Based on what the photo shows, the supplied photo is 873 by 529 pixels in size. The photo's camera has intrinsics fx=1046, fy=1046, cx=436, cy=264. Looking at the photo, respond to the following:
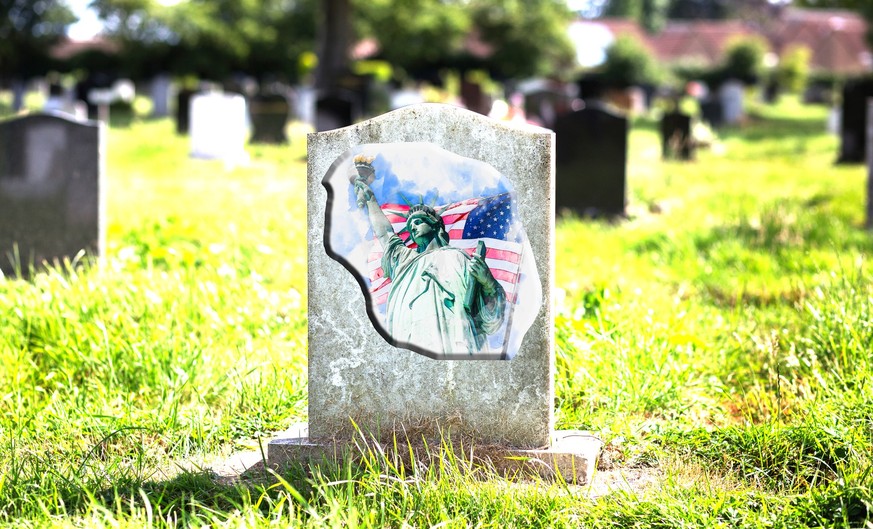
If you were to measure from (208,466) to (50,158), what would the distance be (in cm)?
335

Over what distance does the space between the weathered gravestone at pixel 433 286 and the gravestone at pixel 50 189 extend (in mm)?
3152

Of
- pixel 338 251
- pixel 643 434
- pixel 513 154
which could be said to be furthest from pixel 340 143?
pixel 643 434

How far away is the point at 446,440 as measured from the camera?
11.3ft

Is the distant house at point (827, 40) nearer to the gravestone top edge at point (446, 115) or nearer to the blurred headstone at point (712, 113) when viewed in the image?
the blurred headstone at point (712, 113)

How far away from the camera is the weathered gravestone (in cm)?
337

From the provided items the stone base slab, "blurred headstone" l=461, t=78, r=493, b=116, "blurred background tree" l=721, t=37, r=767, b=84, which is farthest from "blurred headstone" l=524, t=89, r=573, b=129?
"blurred background tree" l=721, t=37, r=767, b=84

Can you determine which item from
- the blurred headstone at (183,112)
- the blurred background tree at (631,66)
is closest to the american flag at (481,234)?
the blurred headstone at (183,112)

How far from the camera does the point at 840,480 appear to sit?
2965mm

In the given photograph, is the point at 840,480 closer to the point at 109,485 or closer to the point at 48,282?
the point at 109,485

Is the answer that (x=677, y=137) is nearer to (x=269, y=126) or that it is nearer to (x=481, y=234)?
(x=269, y=126)

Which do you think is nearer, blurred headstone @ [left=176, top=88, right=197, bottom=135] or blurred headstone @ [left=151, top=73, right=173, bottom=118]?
blurred headstone @ [left=176, top=88, right=197, bottom=135]

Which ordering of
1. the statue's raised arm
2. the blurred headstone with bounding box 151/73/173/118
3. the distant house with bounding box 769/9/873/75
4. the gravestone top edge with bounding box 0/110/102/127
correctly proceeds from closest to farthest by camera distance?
the statue's raised arm
the gravestone top edge with bounding box 0/110/102/127
the blurred headstone with bounding box 151/73/173/118
the distant house with bounding box 769/9/873/75

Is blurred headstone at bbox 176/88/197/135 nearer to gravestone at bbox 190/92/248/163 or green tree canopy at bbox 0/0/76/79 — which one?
gravestone at bbox 190/92/248/163

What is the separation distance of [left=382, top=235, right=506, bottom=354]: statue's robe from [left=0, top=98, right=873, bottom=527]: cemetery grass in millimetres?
352
